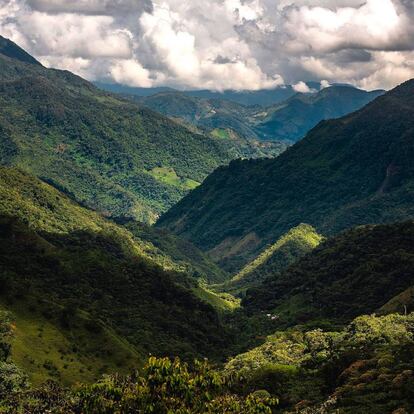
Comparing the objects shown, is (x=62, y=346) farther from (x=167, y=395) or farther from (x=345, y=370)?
(x=167, y=395)

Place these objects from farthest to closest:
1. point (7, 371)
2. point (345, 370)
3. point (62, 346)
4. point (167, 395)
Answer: point (62, 346), point (345, 370), point (7, 371), point (167, 395)

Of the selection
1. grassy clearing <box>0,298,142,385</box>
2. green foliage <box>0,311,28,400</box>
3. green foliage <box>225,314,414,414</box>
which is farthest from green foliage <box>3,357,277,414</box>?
grassy clearing <box>0,298,142,385</box>

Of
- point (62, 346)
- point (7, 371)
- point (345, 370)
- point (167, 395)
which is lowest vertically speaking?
point (7, 371)

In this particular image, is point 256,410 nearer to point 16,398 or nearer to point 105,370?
point 16,398

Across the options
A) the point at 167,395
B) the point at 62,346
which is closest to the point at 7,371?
the point at 62,346

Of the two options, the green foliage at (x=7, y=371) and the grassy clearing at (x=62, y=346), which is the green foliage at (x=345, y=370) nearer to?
the grassy clearing at (x=62, y=346)

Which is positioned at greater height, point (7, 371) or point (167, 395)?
point (167, 395)

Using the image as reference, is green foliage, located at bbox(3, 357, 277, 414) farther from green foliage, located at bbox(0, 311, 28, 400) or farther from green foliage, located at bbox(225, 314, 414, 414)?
green foliage, located at bbox(0, 311, 28, 400)

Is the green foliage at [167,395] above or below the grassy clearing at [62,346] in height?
above

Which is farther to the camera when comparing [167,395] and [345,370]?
[345,370]

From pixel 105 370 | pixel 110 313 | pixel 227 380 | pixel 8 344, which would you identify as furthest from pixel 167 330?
pixel 227 380

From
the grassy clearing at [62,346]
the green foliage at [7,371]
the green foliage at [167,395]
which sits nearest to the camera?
the green foliage at [167,395]

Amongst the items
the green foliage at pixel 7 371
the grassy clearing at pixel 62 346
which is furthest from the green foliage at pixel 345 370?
the green foliage at pixel 7 371
